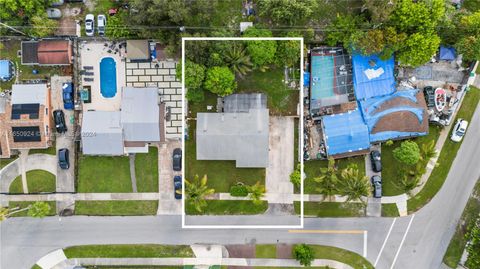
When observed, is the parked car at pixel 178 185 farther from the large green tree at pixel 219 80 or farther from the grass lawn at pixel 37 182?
the grass lawn at pixel 37 182

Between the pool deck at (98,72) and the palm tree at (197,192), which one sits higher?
the pool deck at (98,72)

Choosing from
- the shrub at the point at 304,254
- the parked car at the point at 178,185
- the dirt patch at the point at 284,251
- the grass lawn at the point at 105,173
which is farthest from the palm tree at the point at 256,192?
the grass lawn at the point at 105,173

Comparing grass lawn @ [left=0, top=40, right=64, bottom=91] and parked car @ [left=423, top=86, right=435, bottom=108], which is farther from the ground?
grass lawn @ [left=0, top=40, right=64, bottom=91]

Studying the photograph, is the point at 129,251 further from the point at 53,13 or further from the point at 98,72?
the point at 53,13

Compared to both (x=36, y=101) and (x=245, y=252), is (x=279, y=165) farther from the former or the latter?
(x=36, y=101)

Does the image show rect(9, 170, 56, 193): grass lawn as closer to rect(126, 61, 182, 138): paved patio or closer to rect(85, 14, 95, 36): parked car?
rect(126, 61, 182, 138): paved patio

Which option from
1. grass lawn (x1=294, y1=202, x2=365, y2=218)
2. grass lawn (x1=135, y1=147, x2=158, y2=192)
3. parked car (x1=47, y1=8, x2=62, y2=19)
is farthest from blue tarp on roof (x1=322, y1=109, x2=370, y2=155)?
parked car (x1=47, y1=8, x2=62, y2=19)
